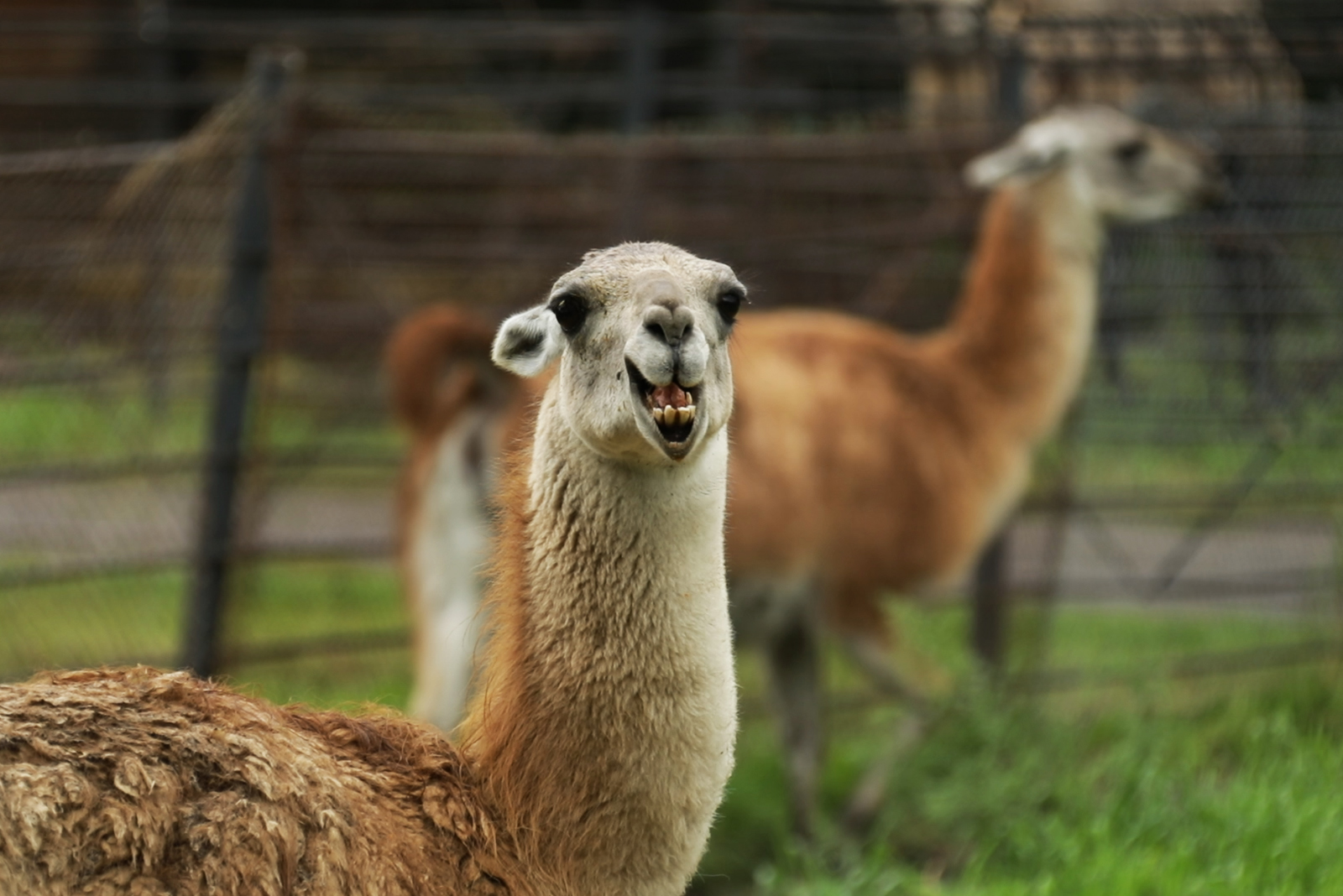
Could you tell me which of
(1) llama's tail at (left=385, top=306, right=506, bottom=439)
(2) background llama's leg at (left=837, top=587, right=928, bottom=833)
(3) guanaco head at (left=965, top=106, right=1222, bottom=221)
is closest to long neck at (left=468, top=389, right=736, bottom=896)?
(1) llama's tail at (left=385, top=306, right=506, bottom=439)

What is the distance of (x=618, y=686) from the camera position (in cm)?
245

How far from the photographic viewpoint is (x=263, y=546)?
19.0 feet

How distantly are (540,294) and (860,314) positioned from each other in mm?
1579

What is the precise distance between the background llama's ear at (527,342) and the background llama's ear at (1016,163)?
3391mm

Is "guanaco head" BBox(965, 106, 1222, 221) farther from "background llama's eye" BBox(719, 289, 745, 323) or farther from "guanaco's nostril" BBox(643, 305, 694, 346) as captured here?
"guanaco's nostril" BBox(643, 305, 694, 346)

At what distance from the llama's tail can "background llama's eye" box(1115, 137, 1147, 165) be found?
263cm

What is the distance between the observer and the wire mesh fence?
17.9ft

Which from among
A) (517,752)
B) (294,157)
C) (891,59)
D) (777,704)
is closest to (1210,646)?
(777,704)

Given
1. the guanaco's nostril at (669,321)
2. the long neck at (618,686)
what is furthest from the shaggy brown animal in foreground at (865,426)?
the guanaco's nostril at (669,321)

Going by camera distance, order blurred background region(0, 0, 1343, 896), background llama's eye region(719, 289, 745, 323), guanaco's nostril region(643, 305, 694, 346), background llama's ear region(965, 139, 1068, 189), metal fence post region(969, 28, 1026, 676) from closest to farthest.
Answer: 1. guanaco's nostril region(643, 305, 694, 346)
2. background llama's eye region(719, 289, 745, 323)
3. blurred background region(0, 0, 1343, 896)
4. background llama's ear region(965, 139, 1068, 189)
5. metal fence post region(969, 28, 1026, 676)

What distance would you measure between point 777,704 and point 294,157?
2746 millimetres

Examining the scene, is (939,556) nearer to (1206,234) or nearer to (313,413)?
(1206,234)

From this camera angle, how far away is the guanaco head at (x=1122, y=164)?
19.3ft

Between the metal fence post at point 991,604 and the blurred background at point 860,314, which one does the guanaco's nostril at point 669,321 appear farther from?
the metal fence post at point 991,604
